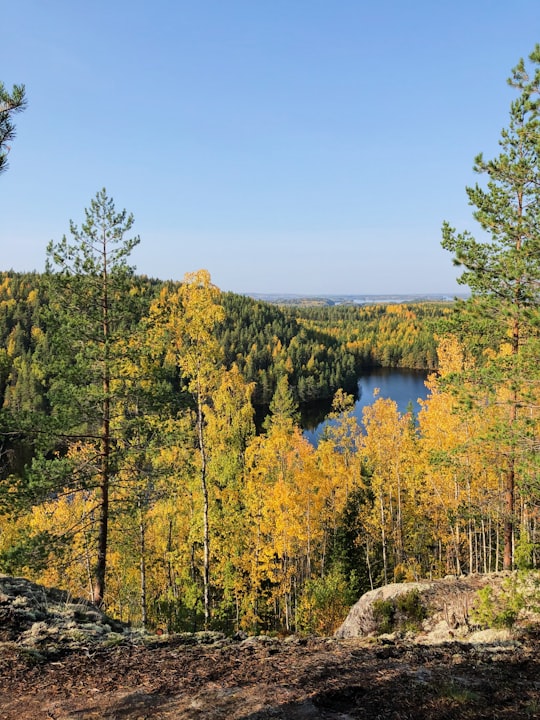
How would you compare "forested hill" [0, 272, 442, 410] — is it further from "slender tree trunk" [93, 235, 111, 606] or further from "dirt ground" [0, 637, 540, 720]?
"dirt ground" [0, 637, 540, 720]

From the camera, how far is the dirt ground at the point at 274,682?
15.3ft

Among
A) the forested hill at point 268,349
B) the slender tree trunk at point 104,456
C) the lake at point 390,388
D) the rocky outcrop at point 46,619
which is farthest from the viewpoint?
the forested hill at point 268,349

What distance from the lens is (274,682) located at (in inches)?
214

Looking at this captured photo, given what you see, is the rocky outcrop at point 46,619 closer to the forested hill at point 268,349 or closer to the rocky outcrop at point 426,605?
the rocky outcrop at point 426,605

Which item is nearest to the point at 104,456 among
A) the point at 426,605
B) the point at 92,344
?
the point at 92,344

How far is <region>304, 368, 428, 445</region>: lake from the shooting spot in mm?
71125

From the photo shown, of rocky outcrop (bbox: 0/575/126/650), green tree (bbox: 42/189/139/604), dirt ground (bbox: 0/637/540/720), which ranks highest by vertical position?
green tree (bbox: 42/189/139/604)

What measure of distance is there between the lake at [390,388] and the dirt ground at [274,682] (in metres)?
53.4

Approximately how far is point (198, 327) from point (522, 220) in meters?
8.94

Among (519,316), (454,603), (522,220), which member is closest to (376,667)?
(454,603)

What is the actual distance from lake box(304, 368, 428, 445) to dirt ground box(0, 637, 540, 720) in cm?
5344

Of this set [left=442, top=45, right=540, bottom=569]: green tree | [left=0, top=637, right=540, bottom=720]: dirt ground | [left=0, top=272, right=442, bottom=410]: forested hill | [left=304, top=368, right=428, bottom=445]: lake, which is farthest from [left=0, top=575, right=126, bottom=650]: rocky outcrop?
[left=0, top=272, right=442, bottom=410]: forested hill

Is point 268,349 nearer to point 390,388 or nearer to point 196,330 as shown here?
point 390,388

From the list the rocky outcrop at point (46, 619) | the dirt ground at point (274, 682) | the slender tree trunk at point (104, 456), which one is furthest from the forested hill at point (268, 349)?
the dirt ground at point (274, 682)
